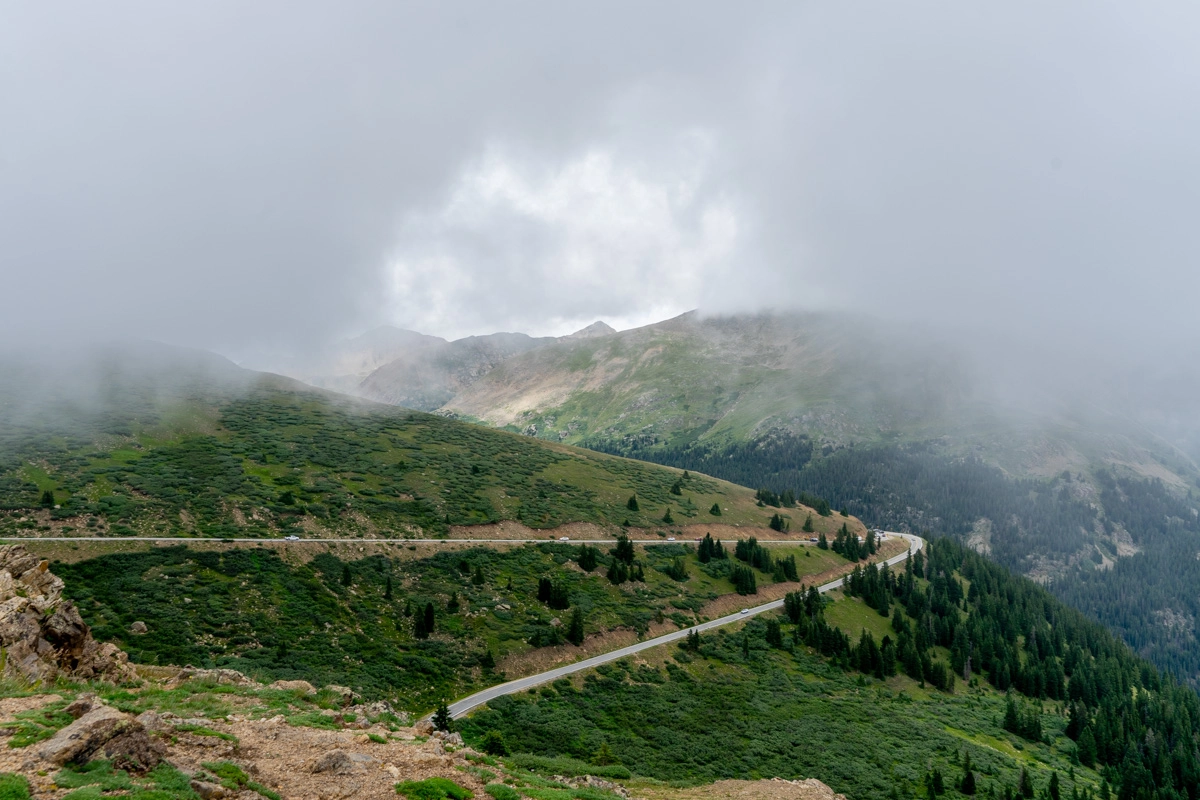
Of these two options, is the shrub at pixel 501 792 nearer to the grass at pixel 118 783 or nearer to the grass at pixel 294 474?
the grass at pixel 118 783

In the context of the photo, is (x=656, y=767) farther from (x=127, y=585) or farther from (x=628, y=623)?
(x=127, y=585)

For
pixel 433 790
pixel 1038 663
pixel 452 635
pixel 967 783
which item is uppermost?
pixel 433 790

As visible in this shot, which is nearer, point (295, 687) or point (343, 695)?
point (295, 687)

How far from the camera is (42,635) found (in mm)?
24125

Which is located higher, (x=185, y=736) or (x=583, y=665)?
(x=185, y=736)

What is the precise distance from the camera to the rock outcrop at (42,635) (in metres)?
22.4

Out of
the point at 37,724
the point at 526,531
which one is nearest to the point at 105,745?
the point at 37,724

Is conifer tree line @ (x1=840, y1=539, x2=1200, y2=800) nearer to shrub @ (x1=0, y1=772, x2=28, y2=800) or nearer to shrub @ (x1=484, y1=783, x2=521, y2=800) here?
shrub @ (x1=484, y1=783, x2=521, y2=800)

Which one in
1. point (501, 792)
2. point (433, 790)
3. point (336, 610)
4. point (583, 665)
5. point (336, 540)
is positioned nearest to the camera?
point (433, 790)

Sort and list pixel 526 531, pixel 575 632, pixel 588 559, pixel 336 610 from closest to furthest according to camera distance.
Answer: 1. pixel 336 610
2. pixel 575 632
3. pixel 588 559
4. pixel 526 531

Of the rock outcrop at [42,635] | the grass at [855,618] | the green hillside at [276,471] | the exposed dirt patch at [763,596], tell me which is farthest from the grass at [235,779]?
the grass at [855,618]

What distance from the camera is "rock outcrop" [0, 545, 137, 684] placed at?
73.5 ft

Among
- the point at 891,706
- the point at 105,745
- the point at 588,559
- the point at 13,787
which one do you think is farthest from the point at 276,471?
the point at 891,706

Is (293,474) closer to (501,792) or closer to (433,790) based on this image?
(501,792)
